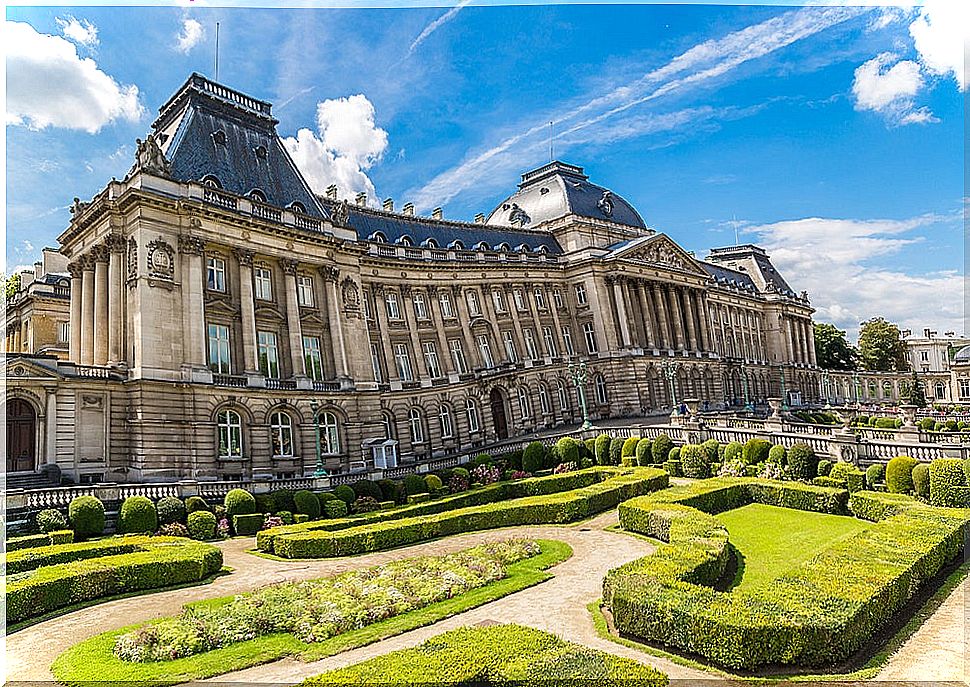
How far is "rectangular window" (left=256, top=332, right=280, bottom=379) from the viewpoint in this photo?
4159cm

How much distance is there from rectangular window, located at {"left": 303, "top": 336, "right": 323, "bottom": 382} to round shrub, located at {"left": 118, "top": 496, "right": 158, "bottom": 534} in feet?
56.7

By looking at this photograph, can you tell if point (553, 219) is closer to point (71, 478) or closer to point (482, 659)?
point (71, 478)

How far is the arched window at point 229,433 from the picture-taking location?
37.5m

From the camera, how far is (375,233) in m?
56.8

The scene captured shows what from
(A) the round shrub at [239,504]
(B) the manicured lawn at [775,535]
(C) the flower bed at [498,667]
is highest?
(A) the round shrub at [239,504]

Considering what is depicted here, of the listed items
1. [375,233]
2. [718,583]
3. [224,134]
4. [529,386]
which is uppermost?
[224,134]

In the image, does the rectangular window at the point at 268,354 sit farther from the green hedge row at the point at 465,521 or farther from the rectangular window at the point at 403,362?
the green hedge row at the point at 465,521

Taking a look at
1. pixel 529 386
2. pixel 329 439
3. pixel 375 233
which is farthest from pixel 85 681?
pixel 529 386

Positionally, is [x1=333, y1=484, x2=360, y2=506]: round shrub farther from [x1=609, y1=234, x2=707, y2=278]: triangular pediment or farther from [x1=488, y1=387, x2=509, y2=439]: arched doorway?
[x1=609, y1=234, x2=707, y2=278]: triangular pediment

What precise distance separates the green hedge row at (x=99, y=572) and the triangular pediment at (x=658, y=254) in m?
55.7

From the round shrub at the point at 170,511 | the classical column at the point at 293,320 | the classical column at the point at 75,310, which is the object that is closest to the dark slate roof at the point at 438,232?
the classical column at the point at 293,320

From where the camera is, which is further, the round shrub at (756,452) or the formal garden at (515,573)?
the round shrub at (756,452)

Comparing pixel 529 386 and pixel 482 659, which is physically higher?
pixel 529 386

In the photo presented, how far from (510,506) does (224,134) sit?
32.7 meters
